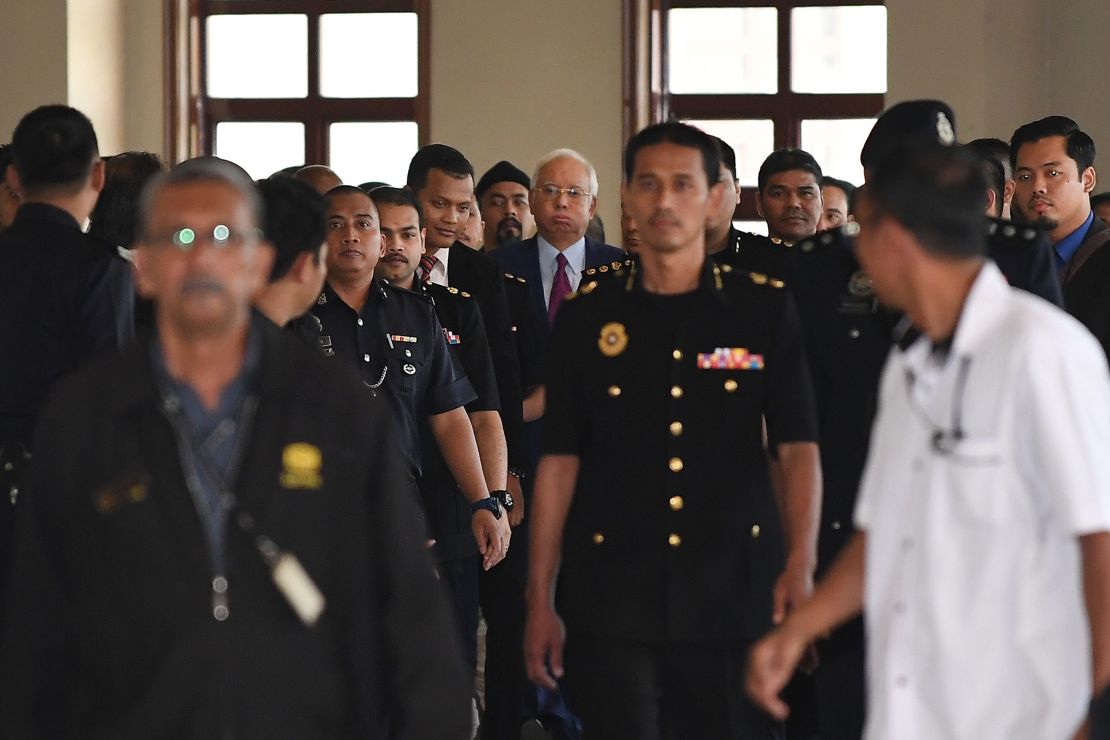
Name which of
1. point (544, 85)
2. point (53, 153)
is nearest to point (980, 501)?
point (53, 153)

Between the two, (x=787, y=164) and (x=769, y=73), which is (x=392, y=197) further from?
(x=769, y=73)

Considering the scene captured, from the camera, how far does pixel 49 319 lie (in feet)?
12.0

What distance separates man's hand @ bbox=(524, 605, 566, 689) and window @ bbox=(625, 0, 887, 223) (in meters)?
6.88

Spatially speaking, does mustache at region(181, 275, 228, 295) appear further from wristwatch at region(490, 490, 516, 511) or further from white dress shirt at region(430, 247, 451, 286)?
white dress shirt at region(430, 247, 451, 286)

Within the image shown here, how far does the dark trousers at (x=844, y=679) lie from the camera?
3.42m

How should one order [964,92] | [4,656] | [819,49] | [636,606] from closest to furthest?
[4,656] → [636,606] → [964,92] → [819,49]

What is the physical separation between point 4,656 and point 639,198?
5.24 ft

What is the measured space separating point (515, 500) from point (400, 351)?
1.06 metres

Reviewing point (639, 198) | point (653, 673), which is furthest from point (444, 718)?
point (639, 198)

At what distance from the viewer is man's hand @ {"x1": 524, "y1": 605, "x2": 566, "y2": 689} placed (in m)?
Result: 3.33

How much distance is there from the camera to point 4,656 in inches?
88.4

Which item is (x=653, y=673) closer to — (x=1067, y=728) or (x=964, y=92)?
(x=1067, y=728)

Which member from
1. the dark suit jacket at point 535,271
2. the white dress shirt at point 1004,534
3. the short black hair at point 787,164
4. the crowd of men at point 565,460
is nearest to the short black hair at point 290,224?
the crowd of men at point 565,460

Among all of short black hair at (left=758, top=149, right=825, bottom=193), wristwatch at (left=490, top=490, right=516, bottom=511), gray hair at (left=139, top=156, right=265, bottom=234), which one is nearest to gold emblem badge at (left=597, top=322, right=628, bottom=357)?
gray hair at (left=139, top=156, right=265, bottom=234)
